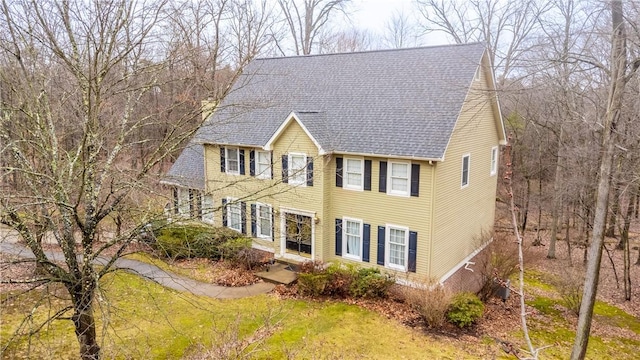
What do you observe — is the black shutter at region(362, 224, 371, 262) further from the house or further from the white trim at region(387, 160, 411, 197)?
the white trim at region(387, 160, 411, 197)

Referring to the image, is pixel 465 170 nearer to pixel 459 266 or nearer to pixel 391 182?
pixel 391 182

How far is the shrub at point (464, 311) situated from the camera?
1291 centimetres

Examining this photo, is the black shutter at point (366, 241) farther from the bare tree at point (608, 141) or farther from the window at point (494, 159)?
the window at point (494, 159)

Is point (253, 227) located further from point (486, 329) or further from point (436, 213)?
point (486, 329)

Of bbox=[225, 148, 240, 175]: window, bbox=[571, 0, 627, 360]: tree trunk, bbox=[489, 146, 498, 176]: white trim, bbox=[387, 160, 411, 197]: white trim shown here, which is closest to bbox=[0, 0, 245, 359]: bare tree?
bbox=[387, 160, 411, 197]: white trim

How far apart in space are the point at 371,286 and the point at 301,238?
3.97 metres

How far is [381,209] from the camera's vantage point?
52.5 ft

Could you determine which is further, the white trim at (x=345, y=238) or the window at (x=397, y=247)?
the white trim at (x=345, y=238)

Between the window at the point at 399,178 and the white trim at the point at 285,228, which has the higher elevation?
the window at the point at 399,178

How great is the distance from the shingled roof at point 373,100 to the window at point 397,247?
9.60 ft

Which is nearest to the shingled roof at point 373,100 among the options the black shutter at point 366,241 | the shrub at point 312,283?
the black shutter at point 366,241

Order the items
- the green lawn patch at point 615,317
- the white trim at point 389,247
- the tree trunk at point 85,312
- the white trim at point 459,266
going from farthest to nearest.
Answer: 1. the white trim at point 459,266
2. the white trim at point 389,247
3. the green lawn patch at point 615,317
4. the tree trunk at point 85,312

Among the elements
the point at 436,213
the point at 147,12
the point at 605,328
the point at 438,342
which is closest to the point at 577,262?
the point at 605,328

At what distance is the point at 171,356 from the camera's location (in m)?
11.0
